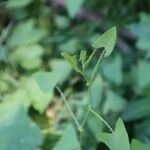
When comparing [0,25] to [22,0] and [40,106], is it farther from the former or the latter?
[40,106]

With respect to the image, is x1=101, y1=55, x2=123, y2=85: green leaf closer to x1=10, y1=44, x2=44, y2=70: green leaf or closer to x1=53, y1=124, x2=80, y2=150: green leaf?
x1=10, y1=44, x2=44, y2=70: green leaf

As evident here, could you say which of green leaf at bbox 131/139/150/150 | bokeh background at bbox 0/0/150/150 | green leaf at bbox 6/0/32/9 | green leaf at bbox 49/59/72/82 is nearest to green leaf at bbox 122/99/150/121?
bokeh background at bbox 0/0/150/150

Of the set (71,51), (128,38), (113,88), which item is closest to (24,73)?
(71,51)

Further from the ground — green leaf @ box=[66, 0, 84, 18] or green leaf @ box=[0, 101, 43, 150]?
green leaf @ box=[66, 0, 84, 18]

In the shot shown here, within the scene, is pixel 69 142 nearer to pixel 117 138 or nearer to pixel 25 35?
pixel 117 138

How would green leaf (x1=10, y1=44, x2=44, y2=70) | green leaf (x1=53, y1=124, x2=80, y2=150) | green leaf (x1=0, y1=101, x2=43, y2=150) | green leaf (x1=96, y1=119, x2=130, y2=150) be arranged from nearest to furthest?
green leaf (x1=96, y1=119, x2=130, y2=150)
green leaf (x1=53, y1=124, x2=80, y2=150)
green leaf (x1=0, y1=101, x2=43, y2=150)
green leaf (x1=10, y1=44, x2=44, y2=70)

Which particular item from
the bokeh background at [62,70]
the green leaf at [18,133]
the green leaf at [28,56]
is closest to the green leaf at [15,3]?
the bokeh background at [62,70]

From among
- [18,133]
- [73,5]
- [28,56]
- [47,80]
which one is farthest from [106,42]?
[28,56]
